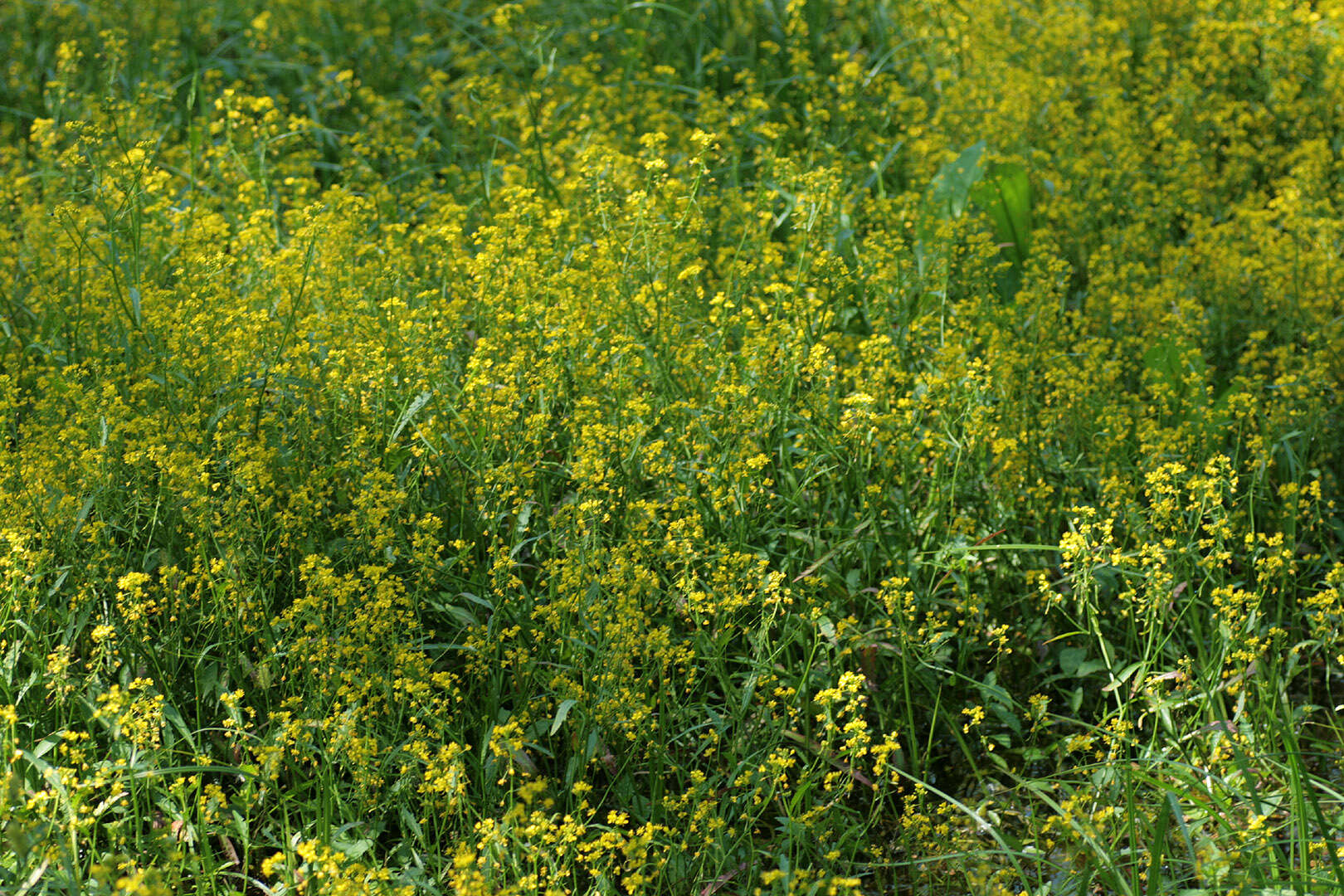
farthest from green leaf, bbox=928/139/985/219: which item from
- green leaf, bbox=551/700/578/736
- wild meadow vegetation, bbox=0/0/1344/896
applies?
green leaf, bbox=551/700/578/736

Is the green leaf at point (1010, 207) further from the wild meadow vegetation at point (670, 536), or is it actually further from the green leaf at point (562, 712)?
the green leaf at point (562, 712)

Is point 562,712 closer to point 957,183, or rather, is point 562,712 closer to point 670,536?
point 670,536

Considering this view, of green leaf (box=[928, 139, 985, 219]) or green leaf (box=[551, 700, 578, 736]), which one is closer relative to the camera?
green leaf (box=[551, 700, 578, 736])

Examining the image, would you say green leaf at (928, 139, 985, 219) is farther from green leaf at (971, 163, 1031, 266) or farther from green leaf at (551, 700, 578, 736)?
green leaf at (551, 700, 578, 736)

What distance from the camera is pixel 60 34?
19.2 ft

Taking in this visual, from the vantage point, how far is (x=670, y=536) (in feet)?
8.77

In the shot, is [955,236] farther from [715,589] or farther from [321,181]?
[321,181]

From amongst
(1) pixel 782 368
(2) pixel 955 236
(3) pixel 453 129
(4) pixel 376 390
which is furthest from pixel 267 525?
(3) pixel 453 129

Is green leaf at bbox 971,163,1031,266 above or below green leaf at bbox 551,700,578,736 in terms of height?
above

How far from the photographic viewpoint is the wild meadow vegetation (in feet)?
7.70

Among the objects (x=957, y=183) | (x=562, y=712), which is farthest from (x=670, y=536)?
(x=957, y=183)

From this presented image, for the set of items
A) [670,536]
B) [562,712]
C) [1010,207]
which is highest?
[1010,207]

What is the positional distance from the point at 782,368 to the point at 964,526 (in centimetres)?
59

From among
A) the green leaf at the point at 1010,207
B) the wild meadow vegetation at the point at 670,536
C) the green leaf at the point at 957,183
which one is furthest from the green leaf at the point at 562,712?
the green leaf at the point at 1010,207
